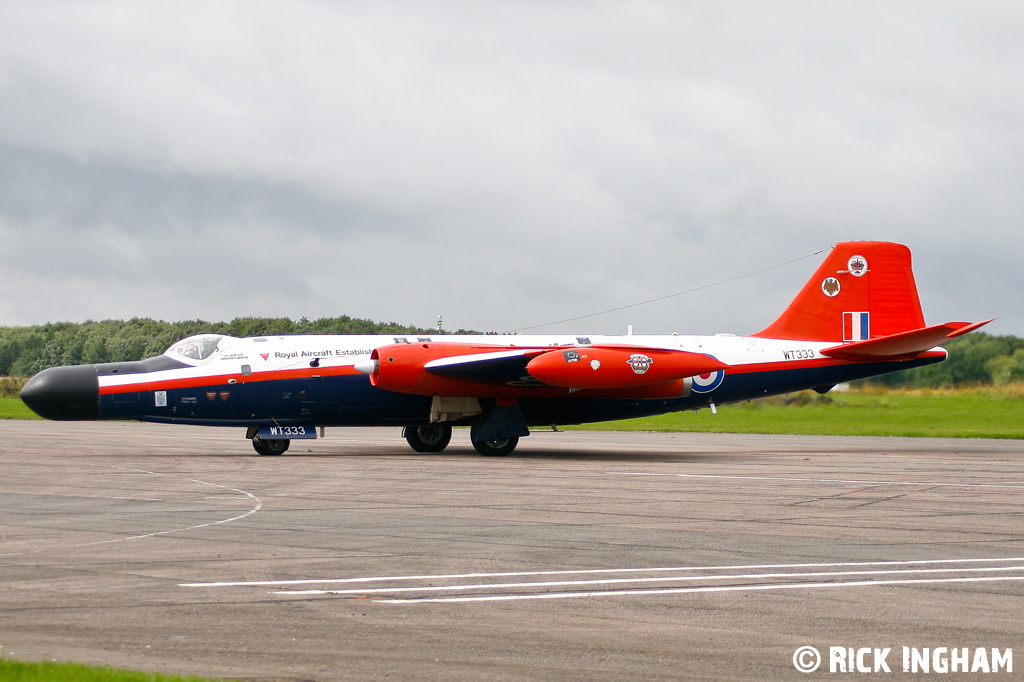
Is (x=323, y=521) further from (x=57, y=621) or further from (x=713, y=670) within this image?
(x=713, y=670)

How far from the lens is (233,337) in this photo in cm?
2434

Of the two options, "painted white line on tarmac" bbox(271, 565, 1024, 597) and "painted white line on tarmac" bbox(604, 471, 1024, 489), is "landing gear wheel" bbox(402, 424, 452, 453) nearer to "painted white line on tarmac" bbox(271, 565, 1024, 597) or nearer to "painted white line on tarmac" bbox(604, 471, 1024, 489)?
"painted white line on tarmac" bbox(604, 471, 1024, 489)

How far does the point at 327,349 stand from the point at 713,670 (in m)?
19.3

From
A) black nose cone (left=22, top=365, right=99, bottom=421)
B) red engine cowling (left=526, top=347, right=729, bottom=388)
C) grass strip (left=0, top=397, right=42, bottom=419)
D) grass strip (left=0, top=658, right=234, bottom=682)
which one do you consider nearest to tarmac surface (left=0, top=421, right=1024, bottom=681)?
grass strip (left=0, top=658, right=234, bottom=682)

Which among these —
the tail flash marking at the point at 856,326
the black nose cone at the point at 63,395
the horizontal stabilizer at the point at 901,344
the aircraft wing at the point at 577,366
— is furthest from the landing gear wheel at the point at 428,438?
the tail flash marking at the point at 856,326

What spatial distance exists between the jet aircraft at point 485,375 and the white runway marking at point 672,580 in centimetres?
1387

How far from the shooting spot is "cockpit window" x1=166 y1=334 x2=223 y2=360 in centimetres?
2361

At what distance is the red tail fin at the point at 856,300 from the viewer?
1071 inches

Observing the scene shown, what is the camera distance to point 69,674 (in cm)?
553

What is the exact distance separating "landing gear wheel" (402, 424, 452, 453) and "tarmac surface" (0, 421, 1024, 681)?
6.95 m

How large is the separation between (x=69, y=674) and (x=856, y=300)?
25538 mm

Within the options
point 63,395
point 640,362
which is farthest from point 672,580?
point 63,395

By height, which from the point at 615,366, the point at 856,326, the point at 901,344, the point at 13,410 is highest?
the point at 856,326

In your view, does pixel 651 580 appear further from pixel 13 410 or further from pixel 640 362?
pixel 13 410
